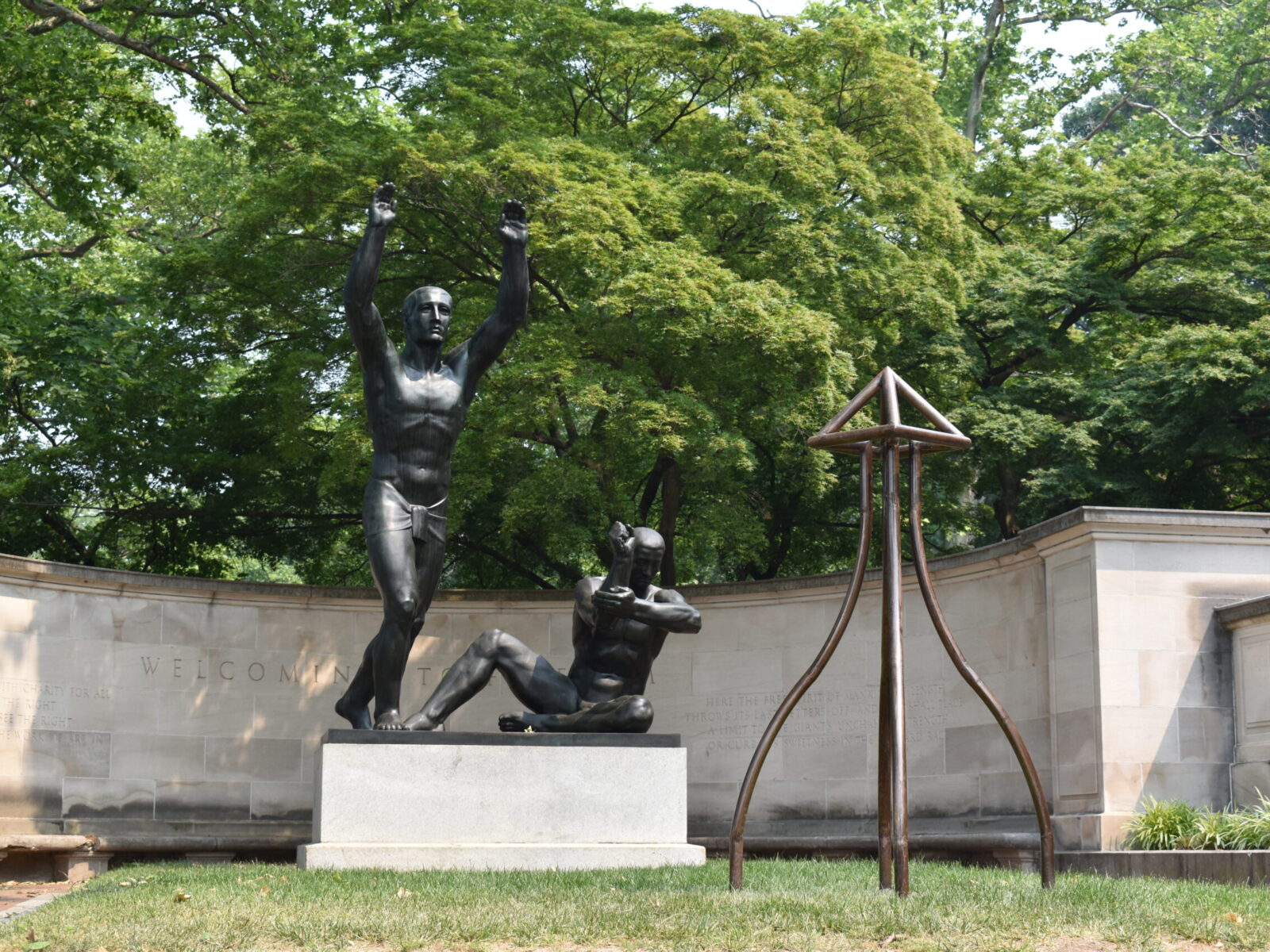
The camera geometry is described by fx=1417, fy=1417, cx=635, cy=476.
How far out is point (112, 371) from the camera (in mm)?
20219

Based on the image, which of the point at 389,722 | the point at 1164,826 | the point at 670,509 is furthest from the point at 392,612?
the point at 670,509

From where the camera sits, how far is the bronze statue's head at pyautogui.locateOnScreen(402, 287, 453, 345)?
35.6 ft

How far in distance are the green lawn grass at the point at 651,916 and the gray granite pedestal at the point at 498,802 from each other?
4.58 feet

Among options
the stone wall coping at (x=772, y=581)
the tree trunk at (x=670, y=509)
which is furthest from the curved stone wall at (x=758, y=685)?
the tree trunk at (x=670, y=509)

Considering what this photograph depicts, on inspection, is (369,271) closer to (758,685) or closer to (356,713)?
(356,713)

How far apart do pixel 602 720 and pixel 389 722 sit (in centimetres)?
163

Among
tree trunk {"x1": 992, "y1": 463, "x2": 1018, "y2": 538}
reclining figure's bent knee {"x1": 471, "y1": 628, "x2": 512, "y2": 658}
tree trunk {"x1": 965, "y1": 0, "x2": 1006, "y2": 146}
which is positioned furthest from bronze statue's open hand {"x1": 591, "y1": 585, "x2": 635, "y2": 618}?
tree trunk {"x1": 965, "y1": 0, "x2": 1006, "y2": 146}

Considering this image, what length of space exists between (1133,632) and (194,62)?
1645 cm

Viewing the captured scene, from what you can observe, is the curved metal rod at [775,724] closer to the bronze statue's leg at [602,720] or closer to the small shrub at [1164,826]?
the bronze statue's leg at [602,720]

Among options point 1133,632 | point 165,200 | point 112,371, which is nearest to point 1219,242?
point 1133,632

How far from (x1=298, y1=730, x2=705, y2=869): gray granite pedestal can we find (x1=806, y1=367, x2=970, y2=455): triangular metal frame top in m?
3.53

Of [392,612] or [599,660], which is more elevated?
[392,612]

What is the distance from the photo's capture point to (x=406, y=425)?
35.2 feet

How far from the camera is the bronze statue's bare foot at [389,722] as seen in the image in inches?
414
